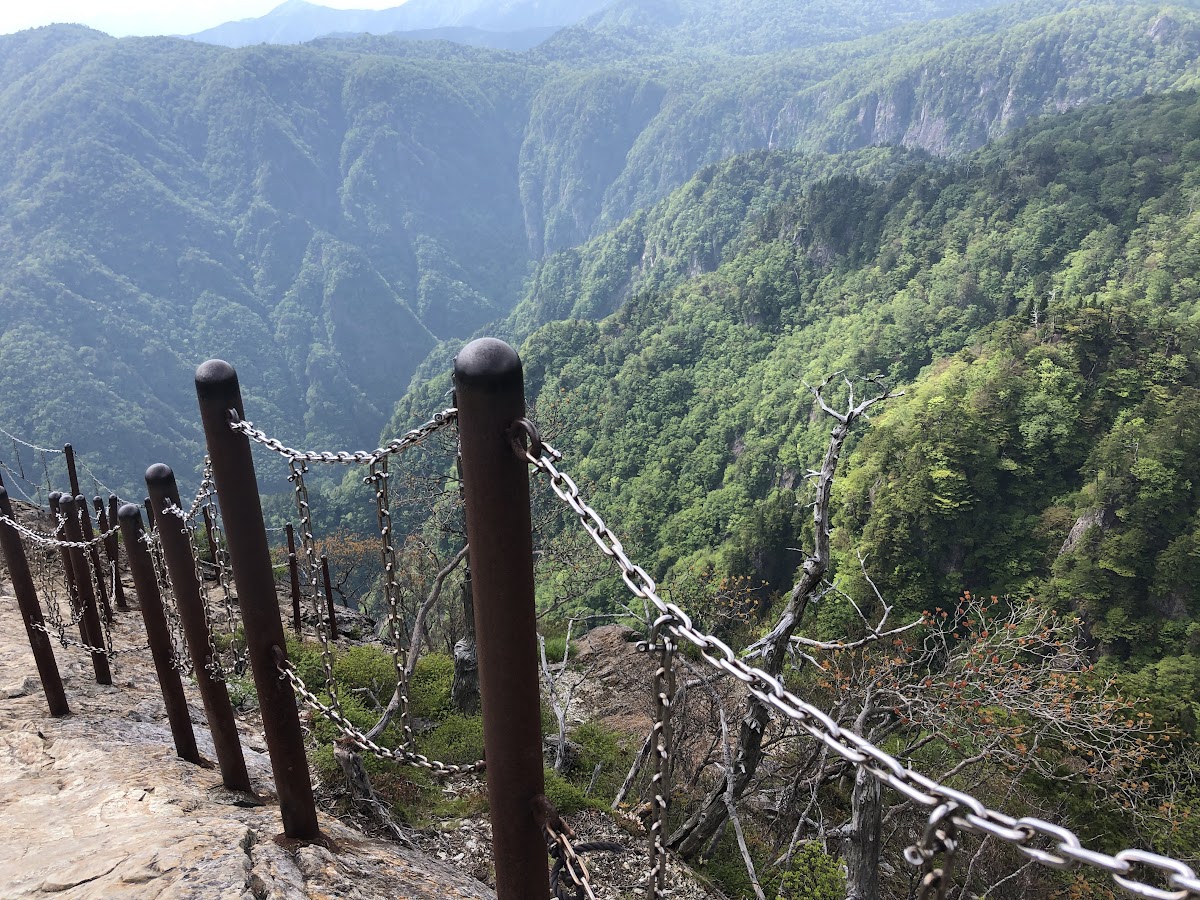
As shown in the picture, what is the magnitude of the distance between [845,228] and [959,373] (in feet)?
113

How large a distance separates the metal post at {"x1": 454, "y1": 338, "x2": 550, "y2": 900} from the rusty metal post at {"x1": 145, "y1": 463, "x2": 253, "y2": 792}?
258 centimetres

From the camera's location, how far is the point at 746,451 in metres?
51.8

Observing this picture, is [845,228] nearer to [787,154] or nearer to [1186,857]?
[787,154]

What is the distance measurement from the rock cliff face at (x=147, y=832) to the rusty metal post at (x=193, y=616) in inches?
8.5

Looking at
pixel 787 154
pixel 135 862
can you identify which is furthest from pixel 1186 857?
pixel 787 154

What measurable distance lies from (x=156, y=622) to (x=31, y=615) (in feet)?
6.14

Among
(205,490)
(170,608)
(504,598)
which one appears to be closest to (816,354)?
(170,608)

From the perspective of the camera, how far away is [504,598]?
198 centimetres

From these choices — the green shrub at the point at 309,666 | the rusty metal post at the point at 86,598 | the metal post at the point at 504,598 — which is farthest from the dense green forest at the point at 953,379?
the metal post at the point at 504,598

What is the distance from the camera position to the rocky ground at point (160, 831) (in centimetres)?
321

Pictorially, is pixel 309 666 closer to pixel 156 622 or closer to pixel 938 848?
pixel 156 622

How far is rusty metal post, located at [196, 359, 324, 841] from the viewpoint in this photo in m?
3.12

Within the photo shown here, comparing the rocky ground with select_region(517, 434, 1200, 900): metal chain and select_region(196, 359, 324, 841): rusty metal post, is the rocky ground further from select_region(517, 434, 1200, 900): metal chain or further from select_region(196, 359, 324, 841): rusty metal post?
select_region(517, 434, 1200, 900): metal chain

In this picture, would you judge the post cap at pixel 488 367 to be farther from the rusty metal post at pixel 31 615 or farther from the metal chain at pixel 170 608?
the rusty metal post at pixel 31 615
